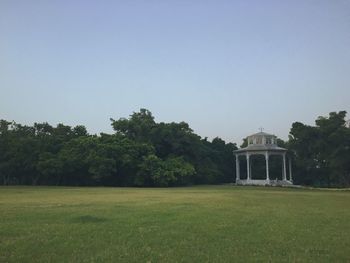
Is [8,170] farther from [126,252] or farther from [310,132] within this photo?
[126,252]

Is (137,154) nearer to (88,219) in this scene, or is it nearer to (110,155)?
(110,155)

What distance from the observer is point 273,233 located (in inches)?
485

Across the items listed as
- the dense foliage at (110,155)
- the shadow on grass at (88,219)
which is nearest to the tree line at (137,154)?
the dense foliage at (110,155)

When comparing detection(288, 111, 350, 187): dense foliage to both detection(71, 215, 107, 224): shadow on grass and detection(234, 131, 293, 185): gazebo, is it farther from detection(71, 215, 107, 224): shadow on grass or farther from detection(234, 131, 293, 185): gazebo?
detection(71, 215, 107, 224): shadow on grass

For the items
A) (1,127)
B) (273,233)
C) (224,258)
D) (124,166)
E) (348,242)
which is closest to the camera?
(224,258)

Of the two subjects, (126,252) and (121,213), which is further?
(121,213)

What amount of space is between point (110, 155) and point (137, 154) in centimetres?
388

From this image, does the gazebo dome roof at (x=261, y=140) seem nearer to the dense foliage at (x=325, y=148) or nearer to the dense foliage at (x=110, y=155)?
the dense foliage at (x=325, y=148)

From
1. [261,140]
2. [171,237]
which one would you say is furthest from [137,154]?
[171,237]

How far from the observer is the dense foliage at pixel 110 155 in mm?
57062

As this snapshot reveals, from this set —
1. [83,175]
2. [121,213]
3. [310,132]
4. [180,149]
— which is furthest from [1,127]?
[121,213]

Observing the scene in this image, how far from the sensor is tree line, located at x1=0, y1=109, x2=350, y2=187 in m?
57.4

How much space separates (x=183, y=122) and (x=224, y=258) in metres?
57.7

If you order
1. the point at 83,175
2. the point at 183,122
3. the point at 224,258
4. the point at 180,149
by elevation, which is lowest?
the point at 224,258
